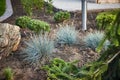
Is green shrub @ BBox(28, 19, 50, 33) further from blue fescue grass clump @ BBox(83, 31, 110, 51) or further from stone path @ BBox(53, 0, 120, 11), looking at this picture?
stone path @ BBox(53, 0, 120, 11)

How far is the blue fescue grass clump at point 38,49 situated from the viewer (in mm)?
5859

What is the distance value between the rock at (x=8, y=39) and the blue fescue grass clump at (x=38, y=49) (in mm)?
261

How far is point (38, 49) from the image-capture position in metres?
5.93

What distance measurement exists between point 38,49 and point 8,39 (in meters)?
0.59

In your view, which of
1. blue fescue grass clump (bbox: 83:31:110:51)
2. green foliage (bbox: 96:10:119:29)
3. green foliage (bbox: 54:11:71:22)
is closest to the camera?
green foliage (bbox: 96:10:119:29)

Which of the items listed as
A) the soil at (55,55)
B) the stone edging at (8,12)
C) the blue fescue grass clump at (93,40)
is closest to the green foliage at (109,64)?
the soil at (55,55)

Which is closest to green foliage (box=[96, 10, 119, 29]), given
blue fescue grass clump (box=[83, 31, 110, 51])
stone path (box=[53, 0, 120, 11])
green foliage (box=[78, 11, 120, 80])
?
green foliage (box=[78, 11, 120, 80])

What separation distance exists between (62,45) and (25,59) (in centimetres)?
99

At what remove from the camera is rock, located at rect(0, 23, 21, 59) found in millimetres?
5908

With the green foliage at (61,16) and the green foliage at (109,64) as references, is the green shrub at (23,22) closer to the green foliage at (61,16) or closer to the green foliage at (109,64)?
the green foliage at (61,16)

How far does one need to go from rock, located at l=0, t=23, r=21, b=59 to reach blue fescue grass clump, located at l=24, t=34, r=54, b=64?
261 millimetres

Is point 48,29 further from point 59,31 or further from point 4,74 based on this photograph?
point 4,74

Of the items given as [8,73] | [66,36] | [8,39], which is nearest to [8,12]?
[66,36]

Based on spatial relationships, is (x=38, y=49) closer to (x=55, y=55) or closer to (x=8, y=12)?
(x=55, y=55)
